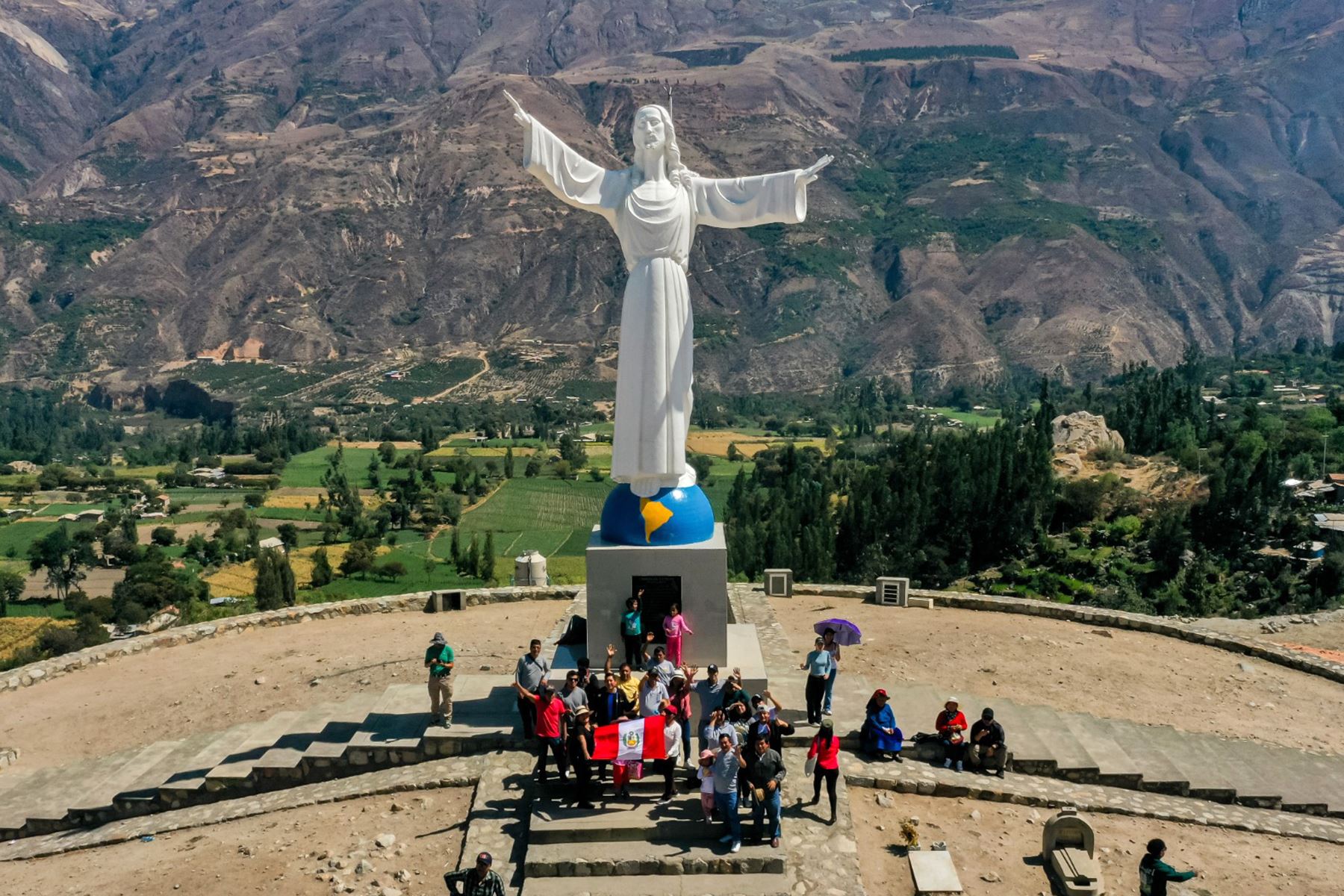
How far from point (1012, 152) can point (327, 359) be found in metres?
112

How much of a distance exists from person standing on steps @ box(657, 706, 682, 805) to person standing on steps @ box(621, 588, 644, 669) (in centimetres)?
203

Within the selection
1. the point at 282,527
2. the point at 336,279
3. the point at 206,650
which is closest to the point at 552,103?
the point at 336,279

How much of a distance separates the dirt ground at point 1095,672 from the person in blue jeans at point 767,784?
4.80 m

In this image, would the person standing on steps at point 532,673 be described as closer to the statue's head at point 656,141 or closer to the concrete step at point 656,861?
the concrete step at point 656,861

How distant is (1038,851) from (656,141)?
32.8 feet

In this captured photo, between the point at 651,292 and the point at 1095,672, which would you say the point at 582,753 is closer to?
the point at 651,292

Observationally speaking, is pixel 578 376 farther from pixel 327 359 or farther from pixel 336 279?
pixel 336 279

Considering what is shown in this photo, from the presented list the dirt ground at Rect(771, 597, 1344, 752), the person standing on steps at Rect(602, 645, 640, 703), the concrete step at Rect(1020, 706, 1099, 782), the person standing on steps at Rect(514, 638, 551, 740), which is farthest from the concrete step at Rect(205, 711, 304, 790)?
the concrete step at Rect(1020, 706, 1099, 782)

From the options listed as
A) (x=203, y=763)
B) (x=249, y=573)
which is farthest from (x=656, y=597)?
(x=249, y=573)

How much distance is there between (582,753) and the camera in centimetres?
1271

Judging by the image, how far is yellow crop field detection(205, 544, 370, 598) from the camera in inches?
1794

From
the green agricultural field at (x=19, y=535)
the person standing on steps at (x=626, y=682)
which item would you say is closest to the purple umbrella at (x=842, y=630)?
the person standing on steps at (x=626, y=682)

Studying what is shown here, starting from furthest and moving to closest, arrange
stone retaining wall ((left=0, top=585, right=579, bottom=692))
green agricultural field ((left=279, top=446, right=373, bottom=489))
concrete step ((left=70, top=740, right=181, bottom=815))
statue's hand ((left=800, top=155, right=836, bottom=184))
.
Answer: green agricultural field ((left=279, top=446, right=373, bottom=489)) → stone retaining wall ((left=0, top=585, right=579, bottom=692)) → concrete step ((left=70, top=740, right=181, bottom=815)) → statue's hand ((left=800, top=155, right=836, bottom=184))

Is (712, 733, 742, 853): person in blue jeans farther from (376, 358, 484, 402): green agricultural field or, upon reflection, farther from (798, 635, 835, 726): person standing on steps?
(376, 358, 484, 402): green agricultural field
